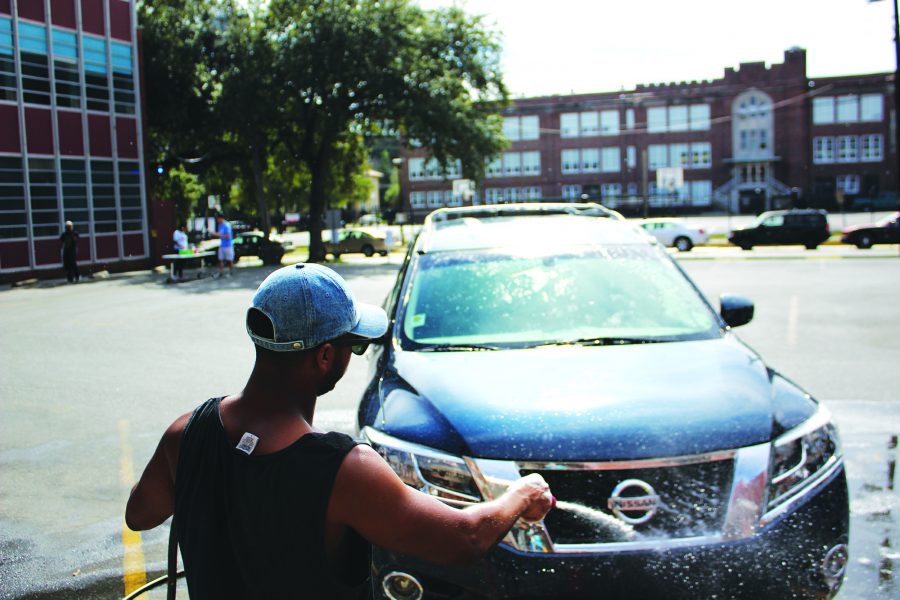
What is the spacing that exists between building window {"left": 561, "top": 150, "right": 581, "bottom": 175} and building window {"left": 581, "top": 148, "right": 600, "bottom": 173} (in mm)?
503

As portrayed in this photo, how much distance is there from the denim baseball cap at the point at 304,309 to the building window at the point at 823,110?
8680 centimetres

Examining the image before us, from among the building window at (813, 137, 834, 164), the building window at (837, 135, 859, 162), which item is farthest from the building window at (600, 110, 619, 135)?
the building window at (837, 135, 859, 162)

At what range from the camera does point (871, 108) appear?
7956 cm

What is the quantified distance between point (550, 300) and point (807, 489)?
72.0 inches

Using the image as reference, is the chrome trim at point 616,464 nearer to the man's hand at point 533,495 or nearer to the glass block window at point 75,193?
the man's hand at point 533,495

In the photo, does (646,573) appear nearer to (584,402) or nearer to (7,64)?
(584,402)

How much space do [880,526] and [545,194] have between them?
8305 cm

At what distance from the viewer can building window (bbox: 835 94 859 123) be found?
79.5 meters

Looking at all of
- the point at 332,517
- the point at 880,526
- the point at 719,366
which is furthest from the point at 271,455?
the point at 880,526

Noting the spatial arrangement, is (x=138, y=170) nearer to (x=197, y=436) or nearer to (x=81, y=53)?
(x=81, y=53)

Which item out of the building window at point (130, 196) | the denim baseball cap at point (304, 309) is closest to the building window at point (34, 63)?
the building window at point (130, 196)

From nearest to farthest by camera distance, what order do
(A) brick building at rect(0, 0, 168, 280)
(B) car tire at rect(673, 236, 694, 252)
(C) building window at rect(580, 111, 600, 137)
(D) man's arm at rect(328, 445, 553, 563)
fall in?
(D) man's arm at rect(328, 445, 553, 563)
(A) brick building at rect(0, 0, 168, 280)
(B) car tire at rect(673, 236, 694, 252)
(C) building window at rect(580, 111, 600, 137)

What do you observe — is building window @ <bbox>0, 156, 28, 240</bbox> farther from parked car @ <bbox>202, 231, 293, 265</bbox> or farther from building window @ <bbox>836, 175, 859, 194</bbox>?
building window @ <bbox>836, 175, 859, 194</bbox>

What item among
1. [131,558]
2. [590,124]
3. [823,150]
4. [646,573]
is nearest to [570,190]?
[590,124]
